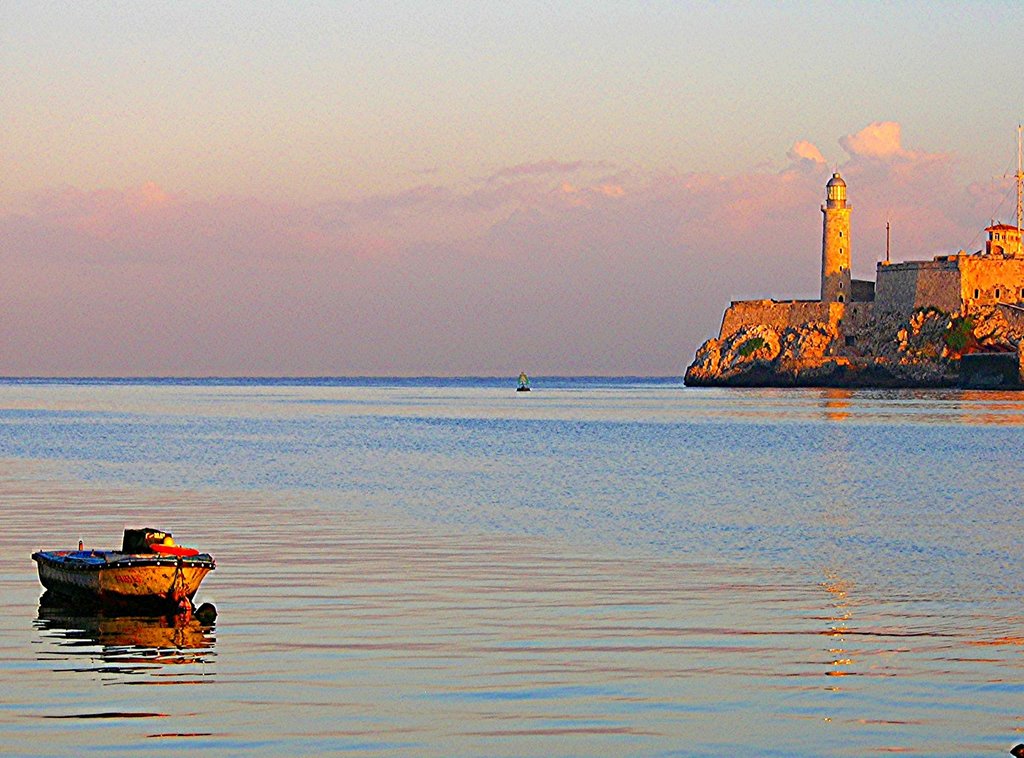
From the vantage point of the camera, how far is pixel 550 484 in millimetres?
33594

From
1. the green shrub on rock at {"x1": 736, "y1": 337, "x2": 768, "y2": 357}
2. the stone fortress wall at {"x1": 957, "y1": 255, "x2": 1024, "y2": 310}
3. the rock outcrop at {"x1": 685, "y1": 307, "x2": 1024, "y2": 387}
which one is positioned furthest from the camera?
the green shrub on rock at {"x1": 736, "y1": 337, "x2": 768, "y2": 357}

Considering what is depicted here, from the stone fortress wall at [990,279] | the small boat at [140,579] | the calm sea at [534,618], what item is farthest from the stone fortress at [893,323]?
the small boat at [140,579]

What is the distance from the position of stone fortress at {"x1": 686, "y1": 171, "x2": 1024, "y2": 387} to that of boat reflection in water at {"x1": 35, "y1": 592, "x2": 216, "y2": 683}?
99.0m

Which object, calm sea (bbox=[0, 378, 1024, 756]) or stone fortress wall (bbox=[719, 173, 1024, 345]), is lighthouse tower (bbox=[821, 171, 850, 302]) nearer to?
stone fortress wall (bbox=[719, 173, 1024, 345])

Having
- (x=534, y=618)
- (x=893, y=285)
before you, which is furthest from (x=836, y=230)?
(x=534, y=618)

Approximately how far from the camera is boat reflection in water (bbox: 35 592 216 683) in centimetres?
1243

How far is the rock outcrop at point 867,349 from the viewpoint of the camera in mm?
109562

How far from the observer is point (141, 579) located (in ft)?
48.9

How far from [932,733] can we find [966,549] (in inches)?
456

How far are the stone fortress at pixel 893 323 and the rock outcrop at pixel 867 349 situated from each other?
0.26 ft

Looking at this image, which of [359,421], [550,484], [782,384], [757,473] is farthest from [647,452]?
[782,384]

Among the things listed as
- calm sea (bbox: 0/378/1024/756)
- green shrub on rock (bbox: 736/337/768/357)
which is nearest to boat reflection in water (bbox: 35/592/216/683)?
calm sea (bbox: 0/378/1024/756)

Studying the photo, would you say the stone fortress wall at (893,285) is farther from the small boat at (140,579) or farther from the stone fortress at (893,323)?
the small boat at (140,579)

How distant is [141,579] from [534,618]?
356cm
